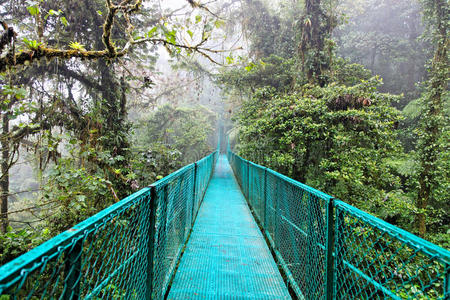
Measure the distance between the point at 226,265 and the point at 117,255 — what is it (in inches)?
62.4

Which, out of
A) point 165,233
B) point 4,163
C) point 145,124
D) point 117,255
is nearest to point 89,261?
point 117,255

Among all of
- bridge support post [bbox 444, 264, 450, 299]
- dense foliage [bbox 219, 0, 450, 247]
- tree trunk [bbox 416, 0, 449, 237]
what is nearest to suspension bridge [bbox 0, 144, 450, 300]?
bridge support post [bbox 444, 264, 450, 299]

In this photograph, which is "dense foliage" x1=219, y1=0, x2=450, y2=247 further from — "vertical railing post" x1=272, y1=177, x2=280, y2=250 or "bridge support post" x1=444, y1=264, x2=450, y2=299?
"bridge support post" x1=444, y1=264, x2=450, y2=299

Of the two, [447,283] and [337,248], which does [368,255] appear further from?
[447,283]

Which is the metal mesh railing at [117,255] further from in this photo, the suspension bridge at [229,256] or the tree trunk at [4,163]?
the tree trunk at [4,163]

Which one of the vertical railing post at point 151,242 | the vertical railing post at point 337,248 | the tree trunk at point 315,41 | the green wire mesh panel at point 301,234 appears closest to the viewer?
the vertical railing post at point 337,248

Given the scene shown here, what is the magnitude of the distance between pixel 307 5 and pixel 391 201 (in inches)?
235

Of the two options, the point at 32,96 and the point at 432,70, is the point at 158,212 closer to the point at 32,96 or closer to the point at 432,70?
the point at 32,96

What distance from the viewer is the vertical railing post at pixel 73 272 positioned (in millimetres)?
752

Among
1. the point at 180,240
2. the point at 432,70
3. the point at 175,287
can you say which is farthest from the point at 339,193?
the point at 432,70

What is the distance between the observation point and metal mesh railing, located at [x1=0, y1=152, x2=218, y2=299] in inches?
24.2

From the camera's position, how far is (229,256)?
2650mm

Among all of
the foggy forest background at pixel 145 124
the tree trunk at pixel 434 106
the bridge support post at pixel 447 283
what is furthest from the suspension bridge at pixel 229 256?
the tree trunk at pixel 434 106

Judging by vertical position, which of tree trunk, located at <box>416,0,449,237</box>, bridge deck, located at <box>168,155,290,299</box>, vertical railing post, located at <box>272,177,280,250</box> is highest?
tree trunk, located at <box>416,0,449,237</box>
